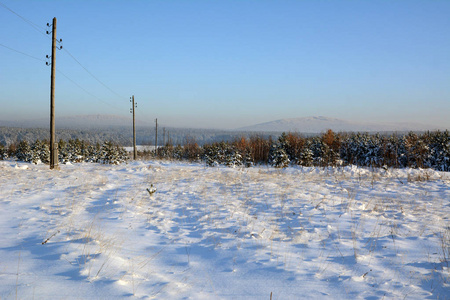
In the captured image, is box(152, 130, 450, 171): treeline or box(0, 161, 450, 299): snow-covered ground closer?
box(0, 161, 450, 299): snow-covered ground

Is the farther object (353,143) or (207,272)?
(353,143)

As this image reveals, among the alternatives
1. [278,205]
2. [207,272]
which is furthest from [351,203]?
[207,272]

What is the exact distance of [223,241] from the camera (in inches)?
188

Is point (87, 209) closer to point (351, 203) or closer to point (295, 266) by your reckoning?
point (295, 266)

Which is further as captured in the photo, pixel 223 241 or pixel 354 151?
pixel 354 151

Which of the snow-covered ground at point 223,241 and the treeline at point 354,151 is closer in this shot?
the snow-covered ground at point 223,241

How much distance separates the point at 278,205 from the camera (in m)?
6.74

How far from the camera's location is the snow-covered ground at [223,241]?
326 centimetres

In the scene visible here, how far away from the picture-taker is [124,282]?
328cm

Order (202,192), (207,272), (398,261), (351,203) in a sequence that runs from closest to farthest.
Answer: (207,272), (398,261), (351,203), (202,192)

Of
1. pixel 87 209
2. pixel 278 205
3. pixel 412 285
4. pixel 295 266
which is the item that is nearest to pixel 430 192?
pixel 278 205

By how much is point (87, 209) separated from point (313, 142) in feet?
175

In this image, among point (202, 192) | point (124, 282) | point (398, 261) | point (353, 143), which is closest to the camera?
point (124, 282)

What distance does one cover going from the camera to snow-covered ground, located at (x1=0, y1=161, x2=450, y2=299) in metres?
3.26
